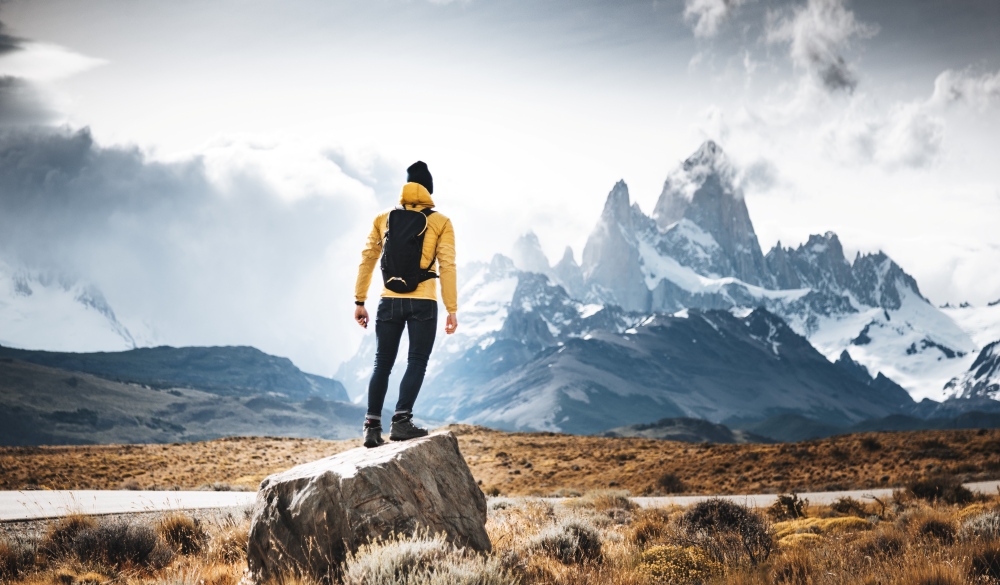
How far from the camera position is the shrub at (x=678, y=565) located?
7168 millimetres

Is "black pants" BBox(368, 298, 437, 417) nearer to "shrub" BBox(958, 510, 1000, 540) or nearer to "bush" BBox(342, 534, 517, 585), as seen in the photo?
"bush" BBox(342, 534, 517, 585)

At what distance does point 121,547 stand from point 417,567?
459 centimetres

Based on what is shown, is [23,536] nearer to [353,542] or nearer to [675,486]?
[353,542]

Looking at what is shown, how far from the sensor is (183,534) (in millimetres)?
9414

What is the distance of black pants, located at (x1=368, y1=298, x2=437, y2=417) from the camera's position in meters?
8.34

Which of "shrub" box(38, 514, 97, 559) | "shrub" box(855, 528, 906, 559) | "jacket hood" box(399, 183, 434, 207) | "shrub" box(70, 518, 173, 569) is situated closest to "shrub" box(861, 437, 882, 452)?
"shrub" box(855, 528, 906, 559)

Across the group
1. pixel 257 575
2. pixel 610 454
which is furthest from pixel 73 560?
pixel 610 454

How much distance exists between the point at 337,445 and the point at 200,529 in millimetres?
43506

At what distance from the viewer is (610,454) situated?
144 ft

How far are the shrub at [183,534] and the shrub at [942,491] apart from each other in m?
14.7

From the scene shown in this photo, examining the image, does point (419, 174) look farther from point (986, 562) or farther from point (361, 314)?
point (986, 562)

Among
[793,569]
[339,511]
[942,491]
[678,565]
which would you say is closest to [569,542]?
[678,565]

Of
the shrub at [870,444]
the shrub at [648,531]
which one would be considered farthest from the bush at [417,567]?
the shrub at [870,444]

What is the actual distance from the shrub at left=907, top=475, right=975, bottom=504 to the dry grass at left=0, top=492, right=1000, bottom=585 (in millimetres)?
6115
